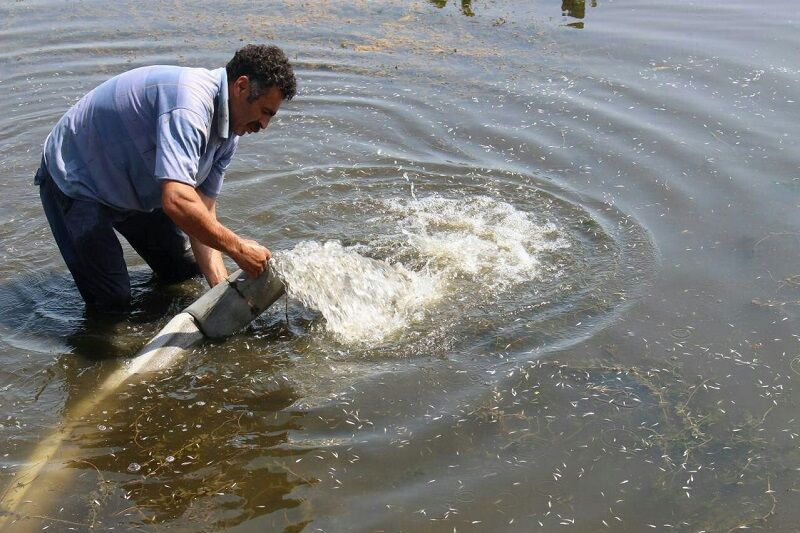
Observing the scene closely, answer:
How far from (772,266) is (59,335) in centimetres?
582

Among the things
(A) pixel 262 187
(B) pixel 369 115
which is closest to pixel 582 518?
(A) pixel 262 187

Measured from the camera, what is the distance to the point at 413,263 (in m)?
7.44

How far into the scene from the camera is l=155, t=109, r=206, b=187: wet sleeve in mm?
5289

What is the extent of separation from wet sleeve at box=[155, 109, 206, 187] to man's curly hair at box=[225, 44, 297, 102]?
410 mm

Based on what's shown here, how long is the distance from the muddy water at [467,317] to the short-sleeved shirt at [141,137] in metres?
1.12

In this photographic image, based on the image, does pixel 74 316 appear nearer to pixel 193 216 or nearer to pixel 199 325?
pixel 199 325

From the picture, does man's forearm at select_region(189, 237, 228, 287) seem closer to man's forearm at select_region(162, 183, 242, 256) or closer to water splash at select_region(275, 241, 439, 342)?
water splash at select_region(275, 241, 439, 342)

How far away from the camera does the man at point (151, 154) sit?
17.7ft

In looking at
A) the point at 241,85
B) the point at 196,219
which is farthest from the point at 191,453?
the point at 241,85

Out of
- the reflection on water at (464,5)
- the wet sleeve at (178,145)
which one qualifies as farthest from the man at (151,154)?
the reflection on water at (464,5)

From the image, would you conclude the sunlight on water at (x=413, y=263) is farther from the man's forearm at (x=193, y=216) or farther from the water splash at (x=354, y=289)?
the man's forearm at (x=193, y=216)

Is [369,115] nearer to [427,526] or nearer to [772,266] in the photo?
[772,266]

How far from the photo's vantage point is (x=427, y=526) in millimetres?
4676

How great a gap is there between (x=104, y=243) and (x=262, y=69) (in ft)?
5.80
